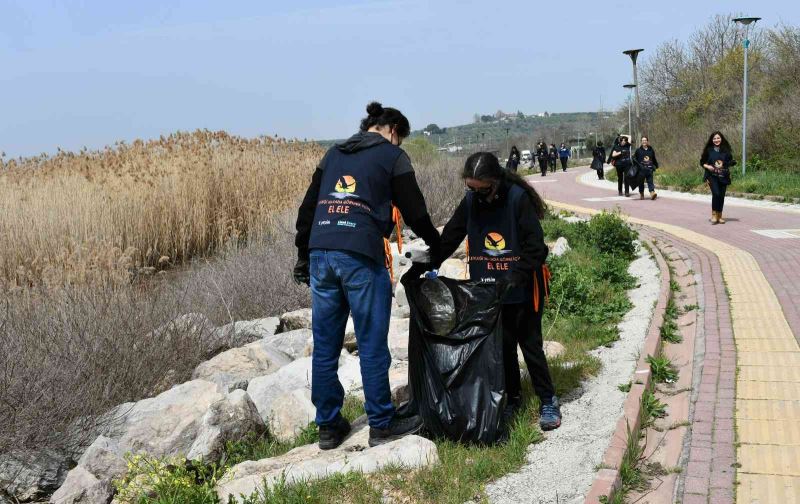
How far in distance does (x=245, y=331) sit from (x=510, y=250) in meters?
4.46

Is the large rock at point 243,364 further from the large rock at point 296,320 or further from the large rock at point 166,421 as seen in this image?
the large rock at point 296,320

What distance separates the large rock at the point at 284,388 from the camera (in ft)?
19.6

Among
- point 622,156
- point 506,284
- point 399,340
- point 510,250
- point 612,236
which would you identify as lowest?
point 399,340

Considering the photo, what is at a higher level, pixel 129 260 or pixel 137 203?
pixel 137 203

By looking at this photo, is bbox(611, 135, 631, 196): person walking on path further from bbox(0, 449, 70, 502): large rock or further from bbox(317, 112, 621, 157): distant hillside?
bbox(0, 449, 70, 502): large rock

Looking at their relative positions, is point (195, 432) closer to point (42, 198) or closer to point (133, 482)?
point (133, 482)

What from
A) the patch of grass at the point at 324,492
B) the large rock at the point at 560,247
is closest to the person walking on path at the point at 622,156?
the large rock at the point at 560,247

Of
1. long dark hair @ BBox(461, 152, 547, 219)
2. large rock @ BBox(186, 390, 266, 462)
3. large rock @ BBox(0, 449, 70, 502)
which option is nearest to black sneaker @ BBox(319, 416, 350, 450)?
large rock @ BBox(186, 390, 266, 462)

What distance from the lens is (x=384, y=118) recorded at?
506 centimetres

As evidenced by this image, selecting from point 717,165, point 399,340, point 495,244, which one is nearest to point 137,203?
point 399,340

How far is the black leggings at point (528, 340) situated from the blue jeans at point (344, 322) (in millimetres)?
799

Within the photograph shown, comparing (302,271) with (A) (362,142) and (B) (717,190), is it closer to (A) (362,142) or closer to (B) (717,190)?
(A) (362,142)

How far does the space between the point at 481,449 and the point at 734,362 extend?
277 cm

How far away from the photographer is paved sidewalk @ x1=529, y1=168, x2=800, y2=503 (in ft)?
15.1
